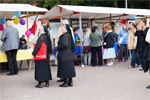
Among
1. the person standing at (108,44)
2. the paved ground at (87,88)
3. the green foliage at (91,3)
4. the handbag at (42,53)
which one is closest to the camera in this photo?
the paved ground at (87,88)

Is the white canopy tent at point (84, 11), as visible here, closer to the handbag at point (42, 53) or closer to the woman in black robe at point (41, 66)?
the woman in black robe at point (41, 66)

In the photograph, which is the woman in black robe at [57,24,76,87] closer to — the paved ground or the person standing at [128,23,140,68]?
the paved ground

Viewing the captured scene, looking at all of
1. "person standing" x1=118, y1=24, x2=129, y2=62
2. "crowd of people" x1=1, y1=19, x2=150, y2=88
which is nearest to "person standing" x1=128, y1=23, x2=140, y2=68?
"crowd of people" x1=1, y1=19, x2=150, y2=88

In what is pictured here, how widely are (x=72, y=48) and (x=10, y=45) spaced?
9.82ft

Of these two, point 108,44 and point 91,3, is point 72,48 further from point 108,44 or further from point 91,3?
Result: point 91,3

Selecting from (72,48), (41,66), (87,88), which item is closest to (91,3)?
(72,48)

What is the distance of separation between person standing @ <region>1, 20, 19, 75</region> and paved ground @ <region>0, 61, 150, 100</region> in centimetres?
43

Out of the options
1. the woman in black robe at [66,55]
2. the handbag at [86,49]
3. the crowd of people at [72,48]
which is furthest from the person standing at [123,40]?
the woman in black robe at [66,55]

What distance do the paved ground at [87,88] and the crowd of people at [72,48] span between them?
1.31ft

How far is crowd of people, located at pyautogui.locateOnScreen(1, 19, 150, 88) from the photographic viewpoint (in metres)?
6.54

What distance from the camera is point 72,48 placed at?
6.59 meters

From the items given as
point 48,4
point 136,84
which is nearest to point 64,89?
point 136,84

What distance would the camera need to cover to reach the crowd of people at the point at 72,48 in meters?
6.54

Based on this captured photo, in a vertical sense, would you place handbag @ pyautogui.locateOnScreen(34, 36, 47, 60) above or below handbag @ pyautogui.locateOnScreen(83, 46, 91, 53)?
above
